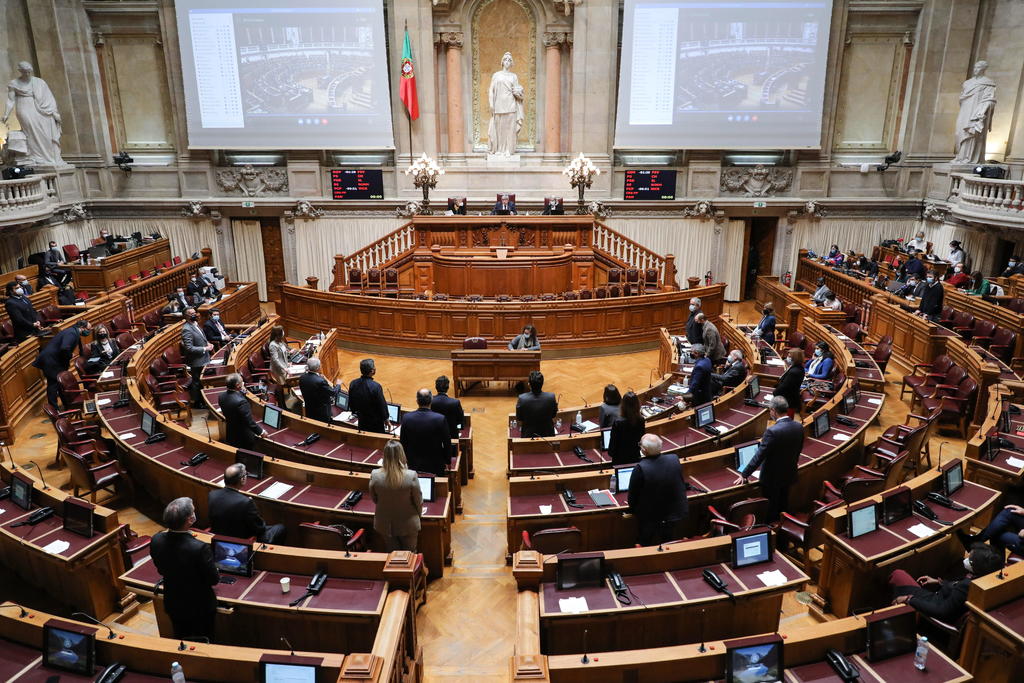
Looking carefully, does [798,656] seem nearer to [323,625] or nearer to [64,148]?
[323,625]

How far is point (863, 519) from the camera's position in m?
5.29

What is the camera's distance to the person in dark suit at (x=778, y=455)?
5664 mm

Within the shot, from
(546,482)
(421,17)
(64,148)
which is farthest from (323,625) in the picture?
(64,148)

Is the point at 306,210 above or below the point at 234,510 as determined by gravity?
above

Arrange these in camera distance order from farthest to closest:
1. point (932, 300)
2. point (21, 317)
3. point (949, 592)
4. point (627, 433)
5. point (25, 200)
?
1. point (25, 200)
2. point (932, 300)
3. point (21, 317)
4. point (627, 433)
5. point (949, 592)

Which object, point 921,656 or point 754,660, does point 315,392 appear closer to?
point 754,660

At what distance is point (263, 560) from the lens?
488cm

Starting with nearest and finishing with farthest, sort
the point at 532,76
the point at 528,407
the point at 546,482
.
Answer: the point at 546,482
the point at 528,407
the point at 532,76

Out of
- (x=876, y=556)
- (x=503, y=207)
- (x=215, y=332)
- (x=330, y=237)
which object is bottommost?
(x=215, y=332)

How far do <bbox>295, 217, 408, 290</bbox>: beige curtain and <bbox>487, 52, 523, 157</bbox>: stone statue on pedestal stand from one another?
10.4 feet

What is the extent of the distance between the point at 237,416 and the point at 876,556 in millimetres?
5708

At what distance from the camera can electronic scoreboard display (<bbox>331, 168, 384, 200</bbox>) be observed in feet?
57.9

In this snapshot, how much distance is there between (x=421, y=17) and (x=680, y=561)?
51.6 ft

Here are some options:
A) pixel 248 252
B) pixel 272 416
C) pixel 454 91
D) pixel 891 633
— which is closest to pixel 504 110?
pixel 454 91
